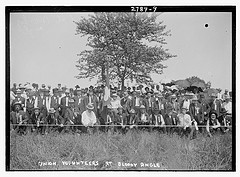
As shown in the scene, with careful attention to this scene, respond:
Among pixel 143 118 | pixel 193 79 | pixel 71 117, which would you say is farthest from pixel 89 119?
pixel 193 79

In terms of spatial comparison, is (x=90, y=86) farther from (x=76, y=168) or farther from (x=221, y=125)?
(x=221, y=125)

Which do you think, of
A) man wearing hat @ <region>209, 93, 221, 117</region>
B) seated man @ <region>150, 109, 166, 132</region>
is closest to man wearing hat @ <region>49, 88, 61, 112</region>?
seated man @ <region>150, 109, 166, 132</region>

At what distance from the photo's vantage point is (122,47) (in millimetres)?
3514

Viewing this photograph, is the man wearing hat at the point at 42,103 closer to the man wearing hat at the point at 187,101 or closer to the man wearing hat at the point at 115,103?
the man wearing hat at the point at 115,103

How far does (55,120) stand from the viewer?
3.53 m

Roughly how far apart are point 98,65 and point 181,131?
64 centimetres

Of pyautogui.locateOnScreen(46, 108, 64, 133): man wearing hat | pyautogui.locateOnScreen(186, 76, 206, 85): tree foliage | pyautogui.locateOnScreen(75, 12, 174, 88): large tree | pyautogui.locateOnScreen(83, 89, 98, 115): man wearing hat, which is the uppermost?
pyautogui.locateOnScreen(75, 12, 174, 88): large tree

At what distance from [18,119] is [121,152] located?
0.65 metres

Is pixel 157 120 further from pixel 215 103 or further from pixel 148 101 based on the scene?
pixel 215 103

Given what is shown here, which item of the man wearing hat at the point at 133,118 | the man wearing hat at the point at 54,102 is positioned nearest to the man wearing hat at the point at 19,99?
the man wearing hat at the point at 54,102

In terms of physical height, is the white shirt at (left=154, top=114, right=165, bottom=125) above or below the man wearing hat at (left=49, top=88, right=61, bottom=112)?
below

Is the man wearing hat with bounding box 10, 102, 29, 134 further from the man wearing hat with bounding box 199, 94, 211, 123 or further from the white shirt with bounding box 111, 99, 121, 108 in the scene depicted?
the man wearing hat with bounding box 199, 94, 211, 123

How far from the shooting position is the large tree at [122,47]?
11.5 ft

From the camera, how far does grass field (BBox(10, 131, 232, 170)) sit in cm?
350
